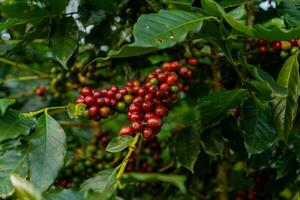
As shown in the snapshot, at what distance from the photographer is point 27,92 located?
2.15 m

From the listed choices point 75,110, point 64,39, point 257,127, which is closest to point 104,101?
point 75,110

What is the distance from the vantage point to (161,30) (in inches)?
35.7

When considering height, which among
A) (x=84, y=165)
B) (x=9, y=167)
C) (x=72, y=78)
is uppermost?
(x=9, y=167)

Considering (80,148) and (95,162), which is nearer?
(95,162)

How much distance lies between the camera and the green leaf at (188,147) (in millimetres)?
1234

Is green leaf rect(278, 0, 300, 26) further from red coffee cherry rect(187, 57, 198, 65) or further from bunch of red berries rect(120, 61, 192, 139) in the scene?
red coffee cherry rect(187, 57, 198, 65)

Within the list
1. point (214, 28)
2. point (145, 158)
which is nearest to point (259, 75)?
point (214, 28)

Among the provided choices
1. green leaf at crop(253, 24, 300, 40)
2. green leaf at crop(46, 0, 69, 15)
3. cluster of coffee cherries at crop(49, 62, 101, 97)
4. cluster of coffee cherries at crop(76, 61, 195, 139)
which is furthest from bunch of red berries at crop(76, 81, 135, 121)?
cluster of coffee cherries at crop(49, 62, 101, 97)

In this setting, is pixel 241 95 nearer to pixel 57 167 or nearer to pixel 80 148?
pixel 57 167

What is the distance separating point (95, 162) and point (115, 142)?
0.59 metres

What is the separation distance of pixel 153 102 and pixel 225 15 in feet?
1.00

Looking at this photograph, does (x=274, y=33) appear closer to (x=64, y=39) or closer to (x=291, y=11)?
(x=291, y=11)

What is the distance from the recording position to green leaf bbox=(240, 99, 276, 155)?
42.9 inches

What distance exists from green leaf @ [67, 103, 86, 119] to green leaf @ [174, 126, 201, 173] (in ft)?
0.92
